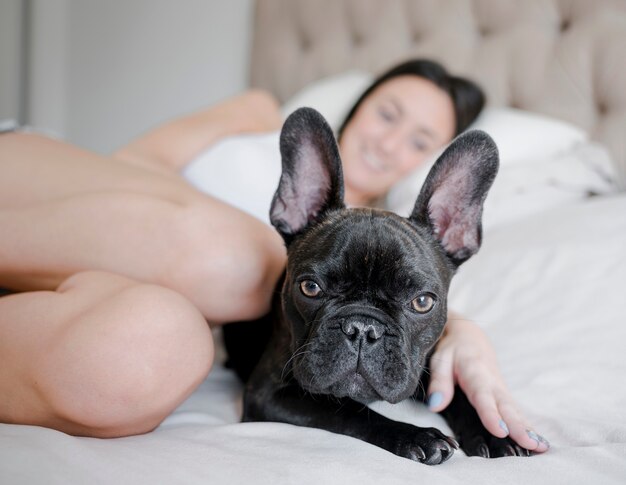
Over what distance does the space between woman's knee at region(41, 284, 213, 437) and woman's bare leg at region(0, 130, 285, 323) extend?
177 millimetres

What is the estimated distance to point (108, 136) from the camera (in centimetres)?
425

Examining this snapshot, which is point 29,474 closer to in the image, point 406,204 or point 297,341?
point 297,341

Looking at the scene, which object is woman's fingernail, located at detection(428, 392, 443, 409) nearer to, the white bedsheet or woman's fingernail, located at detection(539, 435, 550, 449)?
the white bedsheet

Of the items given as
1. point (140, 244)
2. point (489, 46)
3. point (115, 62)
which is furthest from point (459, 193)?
point (115, 62)

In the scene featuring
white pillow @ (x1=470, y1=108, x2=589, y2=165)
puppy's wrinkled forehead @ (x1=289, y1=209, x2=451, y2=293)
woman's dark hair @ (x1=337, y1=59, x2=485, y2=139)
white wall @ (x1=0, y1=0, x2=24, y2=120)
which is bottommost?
white wall @ (x1=0, y1=0, x2=24, y2=120)

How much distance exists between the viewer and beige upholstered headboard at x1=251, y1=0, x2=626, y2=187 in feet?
6.39

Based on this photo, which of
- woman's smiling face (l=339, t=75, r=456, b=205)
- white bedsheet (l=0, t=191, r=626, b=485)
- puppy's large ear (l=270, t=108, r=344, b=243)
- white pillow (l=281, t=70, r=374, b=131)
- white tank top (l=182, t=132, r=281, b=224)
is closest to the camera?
white bedsheet (l=0, t=191, r=626, b=485)

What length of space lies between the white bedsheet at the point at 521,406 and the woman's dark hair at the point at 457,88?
0.58 meters

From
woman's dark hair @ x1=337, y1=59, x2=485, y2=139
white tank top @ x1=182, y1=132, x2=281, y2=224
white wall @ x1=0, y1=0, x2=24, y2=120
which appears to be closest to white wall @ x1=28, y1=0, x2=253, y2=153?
white wall @ x1=0, y1=0, x2=24, y2=120

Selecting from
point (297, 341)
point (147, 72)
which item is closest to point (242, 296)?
point (297, 341)

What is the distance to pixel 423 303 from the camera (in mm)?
1061

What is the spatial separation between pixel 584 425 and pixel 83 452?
0.84m

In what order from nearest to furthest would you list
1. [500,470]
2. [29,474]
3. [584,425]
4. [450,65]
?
[29,474] → [500,470] → [584,425] → [450,65]

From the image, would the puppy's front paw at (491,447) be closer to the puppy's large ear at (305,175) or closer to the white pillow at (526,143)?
the puppy's large ear at (305,175)
